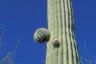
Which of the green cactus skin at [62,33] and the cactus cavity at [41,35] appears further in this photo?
the cactus cavity at [41,35]

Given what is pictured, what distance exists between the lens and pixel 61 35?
5930 millimetres

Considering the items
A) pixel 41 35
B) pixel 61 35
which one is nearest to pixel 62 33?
pixel 61 35

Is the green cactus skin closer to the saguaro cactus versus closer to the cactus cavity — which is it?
the saguaro cactus

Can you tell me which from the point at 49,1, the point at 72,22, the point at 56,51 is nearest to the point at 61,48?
the point at 56,51

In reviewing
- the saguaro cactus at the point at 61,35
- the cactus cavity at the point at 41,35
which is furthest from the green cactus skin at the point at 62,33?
the cactus cavity at the point at 41,35

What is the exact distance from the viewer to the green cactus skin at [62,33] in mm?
5666

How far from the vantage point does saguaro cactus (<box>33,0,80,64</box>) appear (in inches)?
223

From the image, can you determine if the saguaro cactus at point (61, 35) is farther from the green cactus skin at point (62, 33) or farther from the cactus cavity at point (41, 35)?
the cactus cavity at point (41, 35)

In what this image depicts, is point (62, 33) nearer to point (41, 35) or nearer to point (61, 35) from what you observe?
point (61, 35)

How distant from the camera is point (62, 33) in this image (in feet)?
19.6

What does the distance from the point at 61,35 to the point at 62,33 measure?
0.17 ft

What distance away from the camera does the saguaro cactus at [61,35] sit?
223 inches

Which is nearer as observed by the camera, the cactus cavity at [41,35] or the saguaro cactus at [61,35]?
the saguaro cactus at [61,35]

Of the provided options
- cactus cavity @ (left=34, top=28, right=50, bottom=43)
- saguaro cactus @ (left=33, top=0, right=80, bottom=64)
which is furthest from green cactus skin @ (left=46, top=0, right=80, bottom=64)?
cactus cavity @ (left=34, top=28, right=50, bottom=43)
